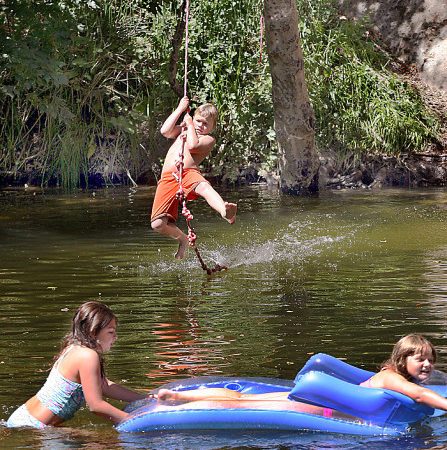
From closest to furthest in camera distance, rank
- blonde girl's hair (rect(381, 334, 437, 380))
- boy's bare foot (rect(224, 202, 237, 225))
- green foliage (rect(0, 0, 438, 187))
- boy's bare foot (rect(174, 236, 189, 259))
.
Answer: blonde girl's hair (rect(381, 334, 437, 380)) < boy's bare foot (rect(224, 202, 237, 225)) < boy's bare foot (rect(174, 236, 189, 259)) < green foliage (rect(0, 0, 438, 187))

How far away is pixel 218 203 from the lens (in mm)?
11836

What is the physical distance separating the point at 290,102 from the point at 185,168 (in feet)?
20.8

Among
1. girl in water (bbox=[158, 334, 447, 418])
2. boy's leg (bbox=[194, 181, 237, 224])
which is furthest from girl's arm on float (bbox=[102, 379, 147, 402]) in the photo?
boy's leg (bbox=[194, 181, 237, 224])

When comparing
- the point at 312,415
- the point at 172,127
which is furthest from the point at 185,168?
the point at 312,415

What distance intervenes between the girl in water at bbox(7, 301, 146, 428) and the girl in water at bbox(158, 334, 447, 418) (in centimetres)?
37

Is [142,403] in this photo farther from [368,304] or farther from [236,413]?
[368,304]

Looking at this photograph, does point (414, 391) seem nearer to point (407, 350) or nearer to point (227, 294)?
point (407, 350)

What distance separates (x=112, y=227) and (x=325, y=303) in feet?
19.1

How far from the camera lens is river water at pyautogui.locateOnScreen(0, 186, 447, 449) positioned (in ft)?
25.7

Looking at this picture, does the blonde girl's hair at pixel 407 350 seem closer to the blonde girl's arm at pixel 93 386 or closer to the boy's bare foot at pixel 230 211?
the blonde girl's arm at pixel 93 386

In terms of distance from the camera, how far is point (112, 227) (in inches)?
618

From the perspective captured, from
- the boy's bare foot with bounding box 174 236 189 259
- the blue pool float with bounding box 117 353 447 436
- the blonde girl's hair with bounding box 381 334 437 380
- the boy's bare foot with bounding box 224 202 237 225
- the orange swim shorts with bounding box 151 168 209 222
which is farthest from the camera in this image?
the boy's bare foot with bounding box 174 236 189 259

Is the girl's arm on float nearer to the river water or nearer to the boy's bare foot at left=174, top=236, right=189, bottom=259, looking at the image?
the river water

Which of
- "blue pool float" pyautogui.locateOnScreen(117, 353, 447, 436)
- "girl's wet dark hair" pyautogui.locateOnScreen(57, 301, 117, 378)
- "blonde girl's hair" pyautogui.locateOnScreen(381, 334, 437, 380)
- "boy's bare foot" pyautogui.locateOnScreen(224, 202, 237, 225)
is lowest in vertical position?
"blue pool float" pyautogui.locateOnScreen(117, 353, 447, 436)
